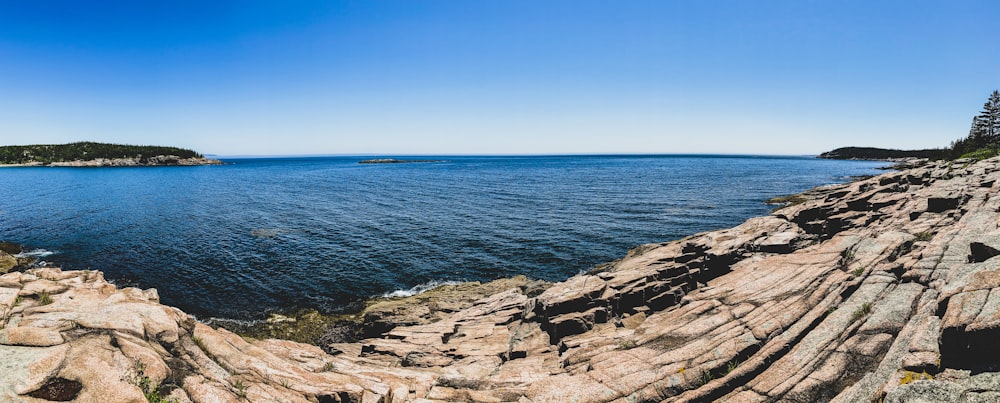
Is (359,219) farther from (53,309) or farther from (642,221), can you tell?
(53,309)

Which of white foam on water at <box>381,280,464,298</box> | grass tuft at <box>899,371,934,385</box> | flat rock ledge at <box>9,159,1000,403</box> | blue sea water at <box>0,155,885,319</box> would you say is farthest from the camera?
blue sea water at <box>0,155,885,319</box>

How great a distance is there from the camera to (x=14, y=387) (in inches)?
342

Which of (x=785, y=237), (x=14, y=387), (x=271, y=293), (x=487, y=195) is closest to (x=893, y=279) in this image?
(x=785, y=237)

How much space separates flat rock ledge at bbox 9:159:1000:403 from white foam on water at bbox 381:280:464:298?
8.32 metres

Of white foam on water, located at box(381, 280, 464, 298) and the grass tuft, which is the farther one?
white foam on water, located at box(381, 280, 464, 298)

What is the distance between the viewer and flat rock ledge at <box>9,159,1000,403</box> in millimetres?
9695

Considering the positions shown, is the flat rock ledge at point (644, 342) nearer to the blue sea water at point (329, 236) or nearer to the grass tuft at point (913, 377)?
the grass tuft at point (913, 377)

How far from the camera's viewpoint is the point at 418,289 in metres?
33.4

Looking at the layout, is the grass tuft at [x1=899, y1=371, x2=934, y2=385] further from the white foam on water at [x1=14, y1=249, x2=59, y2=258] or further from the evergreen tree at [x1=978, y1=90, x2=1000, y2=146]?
the evergreen tree at [x1=978, y1=90, x2=1000, y2=146]


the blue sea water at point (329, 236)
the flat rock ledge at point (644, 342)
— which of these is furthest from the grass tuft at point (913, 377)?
the blue sea water at point (329, 236)

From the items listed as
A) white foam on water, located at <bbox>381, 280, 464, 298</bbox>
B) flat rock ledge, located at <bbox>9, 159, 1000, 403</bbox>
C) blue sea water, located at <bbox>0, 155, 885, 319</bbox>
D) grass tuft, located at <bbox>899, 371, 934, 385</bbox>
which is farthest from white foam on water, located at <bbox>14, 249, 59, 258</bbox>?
grass tuft, located at <bbox>899, 371, 934, 385</bbox>

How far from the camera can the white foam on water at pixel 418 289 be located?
3231 cm

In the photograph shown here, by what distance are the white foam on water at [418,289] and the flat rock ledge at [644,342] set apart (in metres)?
8.32

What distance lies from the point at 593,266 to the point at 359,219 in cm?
3680
